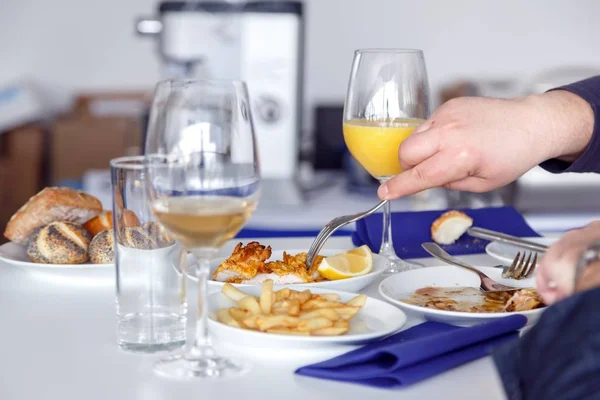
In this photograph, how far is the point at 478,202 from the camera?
293cm

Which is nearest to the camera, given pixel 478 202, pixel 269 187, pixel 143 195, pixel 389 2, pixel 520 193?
pixel 143 195

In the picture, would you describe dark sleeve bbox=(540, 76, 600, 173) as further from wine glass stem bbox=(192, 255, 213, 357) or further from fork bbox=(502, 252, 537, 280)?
wine glass stem bbox=(192, 255, 213, 357)

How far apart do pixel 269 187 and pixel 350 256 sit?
1.57 meters

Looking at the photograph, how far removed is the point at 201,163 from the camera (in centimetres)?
72

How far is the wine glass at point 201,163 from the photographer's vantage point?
2.36 feet

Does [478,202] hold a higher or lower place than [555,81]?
lower

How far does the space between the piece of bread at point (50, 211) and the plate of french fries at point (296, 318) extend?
34 centimetres

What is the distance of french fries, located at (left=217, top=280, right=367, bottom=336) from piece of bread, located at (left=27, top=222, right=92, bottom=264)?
0.30 metres

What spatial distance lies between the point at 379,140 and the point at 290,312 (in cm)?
50

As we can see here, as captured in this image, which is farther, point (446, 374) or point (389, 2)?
point (389, 2)

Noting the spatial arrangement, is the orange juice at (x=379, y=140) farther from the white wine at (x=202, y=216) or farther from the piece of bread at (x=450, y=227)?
the white wine at (x=202, y=216)

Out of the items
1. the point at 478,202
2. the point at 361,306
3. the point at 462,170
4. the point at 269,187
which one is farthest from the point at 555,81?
the point at 361,306

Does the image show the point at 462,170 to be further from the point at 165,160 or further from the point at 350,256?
the point at 165,160

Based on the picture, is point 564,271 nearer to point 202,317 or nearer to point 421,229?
point 202,317
